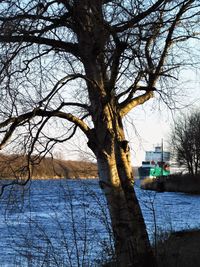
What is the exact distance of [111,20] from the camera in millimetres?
9141

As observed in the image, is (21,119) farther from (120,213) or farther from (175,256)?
(175,256)

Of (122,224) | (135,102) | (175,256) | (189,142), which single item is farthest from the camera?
(189,142)

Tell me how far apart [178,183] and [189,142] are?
5.41 meters

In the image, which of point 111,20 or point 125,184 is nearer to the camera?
point 111,20

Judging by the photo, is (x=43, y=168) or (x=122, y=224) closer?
(x=122, y=224)

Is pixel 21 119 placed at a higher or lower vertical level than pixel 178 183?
lower

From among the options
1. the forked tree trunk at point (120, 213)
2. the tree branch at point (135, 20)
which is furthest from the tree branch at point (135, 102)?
the tree branch at point (135, 20)

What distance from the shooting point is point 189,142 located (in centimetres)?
6988

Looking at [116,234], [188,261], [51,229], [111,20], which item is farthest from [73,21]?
[51,229]

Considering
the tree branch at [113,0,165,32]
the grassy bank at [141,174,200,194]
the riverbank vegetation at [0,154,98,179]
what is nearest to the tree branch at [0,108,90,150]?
the riverbank vegetation at [0,154,98,179]

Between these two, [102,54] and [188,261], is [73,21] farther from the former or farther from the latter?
[188,261]

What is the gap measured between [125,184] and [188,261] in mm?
1797

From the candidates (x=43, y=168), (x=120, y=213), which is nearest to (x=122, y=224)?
(x=120, y=213)

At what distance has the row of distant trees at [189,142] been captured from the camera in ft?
225
